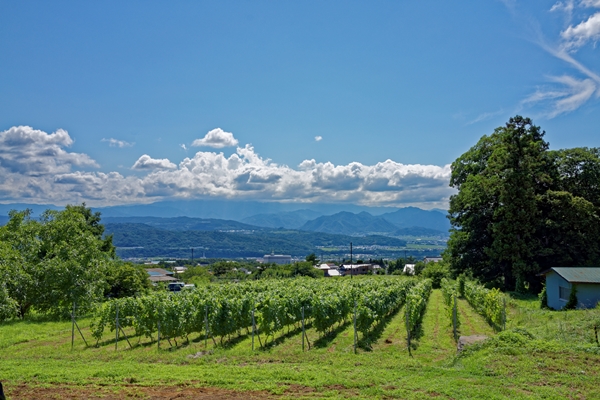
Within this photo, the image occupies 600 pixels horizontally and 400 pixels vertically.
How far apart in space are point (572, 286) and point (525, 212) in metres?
10.1

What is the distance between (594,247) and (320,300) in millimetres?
25924

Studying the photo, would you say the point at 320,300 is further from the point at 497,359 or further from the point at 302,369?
the point at 497,359

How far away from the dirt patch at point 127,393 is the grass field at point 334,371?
22 millimetres

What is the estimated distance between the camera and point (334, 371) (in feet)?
35.3

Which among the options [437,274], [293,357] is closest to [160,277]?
[437,274]

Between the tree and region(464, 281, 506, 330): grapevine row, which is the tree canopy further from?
the tree

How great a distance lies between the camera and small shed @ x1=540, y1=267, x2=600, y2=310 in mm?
21375

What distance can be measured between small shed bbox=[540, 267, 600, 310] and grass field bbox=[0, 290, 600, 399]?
6.48 meters

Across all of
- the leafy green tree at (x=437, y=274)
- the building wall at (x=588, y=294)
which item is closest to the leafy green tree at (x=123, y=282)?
the building wall at (x=588, y=294)

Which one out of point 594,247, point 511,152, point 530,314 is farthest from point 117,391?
point 594,247

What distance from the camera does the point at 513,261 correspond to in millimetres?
31000

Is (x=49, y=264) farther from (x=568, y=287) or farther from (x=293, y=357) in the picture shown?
(x=568, y=287)

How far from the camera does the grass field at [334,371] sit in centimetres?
909

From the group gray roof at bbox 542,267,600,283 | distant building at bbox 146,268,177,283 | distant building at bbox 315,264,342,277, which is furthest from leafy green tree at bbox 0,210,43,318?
distant building at bbox 315,264,342,277
